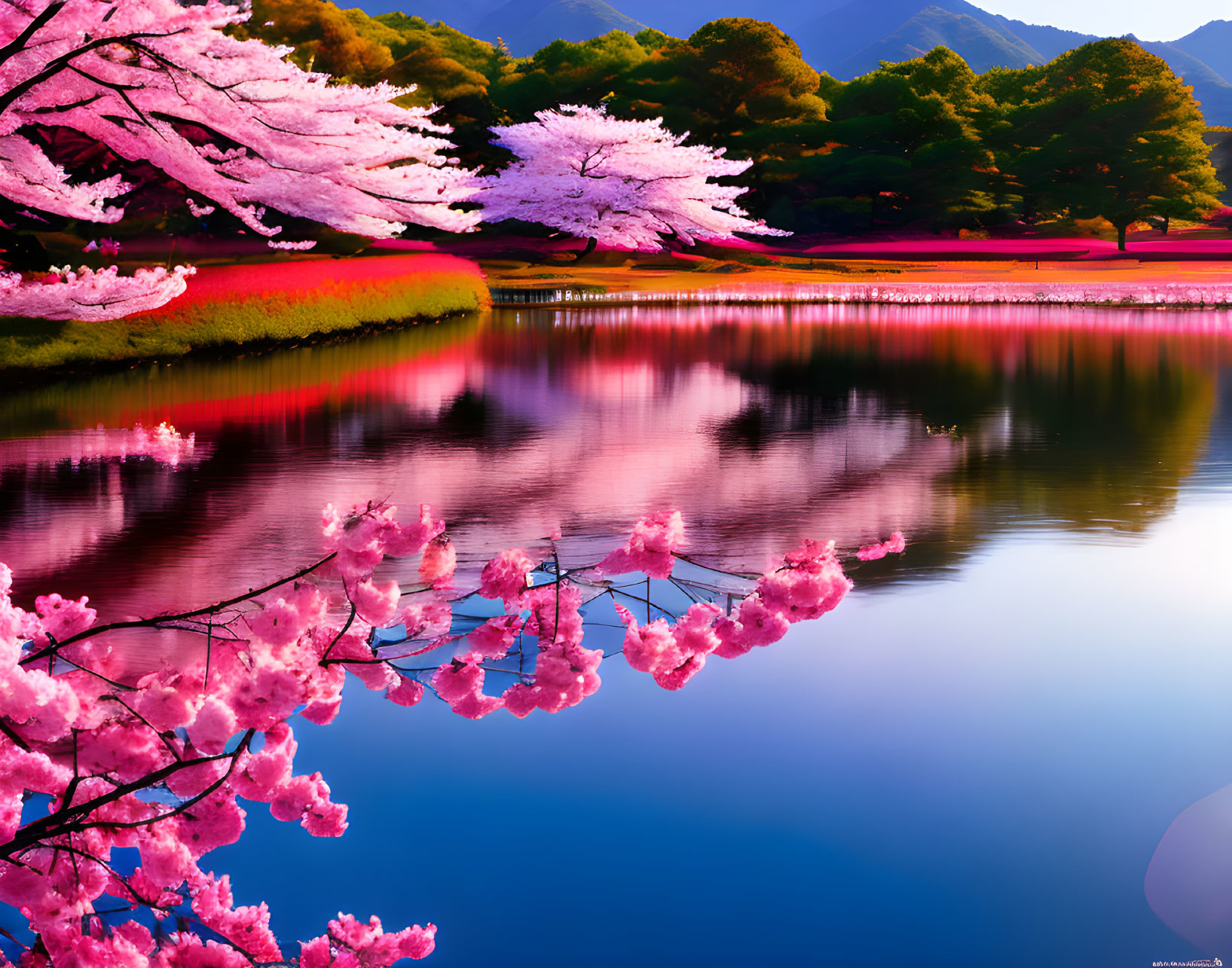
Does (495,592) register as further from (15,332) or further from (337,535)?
(15,332)

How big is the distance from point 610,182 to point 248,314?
24.8 meters

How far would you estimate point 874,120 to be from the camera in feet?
153

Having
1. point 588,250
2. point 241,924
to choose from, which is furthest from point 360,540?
point 588,250

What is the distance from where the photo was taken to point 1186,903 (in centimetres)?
299

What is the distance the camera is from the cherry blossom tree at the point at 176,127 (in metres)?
14.8

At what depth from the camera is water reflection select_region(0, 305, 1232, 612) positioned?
22.7ft

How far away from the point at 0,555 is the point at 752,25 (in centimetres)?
4628

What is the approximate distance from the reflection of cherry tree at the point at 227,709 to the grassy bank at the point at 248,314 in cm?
1085

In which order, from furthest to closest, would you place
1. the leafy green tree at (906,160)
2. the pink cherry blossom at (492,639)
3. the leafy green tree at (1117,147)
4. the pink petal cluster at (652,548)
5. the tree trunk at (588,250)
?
1. the leafy green tree at (906,160)
2. the leafy green tree at (1117,147)
3. the tree trunk at (588,250)
4. the pink petal cluster at (652,548)
5. the pink cherry blossom at (492,639)

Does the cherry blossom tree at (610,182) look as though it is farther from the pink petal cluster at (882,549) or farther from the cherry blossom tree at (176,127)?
the pink petal cluster at (882,549)

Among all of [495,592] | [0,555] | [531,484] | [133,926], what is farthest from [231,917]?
[531,484]

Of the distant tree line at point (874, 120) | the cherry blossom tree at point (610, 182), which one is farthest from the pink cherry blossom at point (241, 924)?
the distant tree line at point (874, 120)

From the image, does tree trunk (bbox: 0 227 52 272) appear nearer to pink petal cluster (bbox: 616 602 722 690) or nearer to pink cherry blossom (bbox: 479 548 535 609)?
pink cherry blossom (bbox: 479 548 535 609)

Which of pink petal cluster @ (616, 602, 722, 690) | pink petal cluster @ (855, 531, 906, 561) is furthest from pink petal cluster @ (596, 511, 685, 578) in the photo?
pink petal cluster @ (855, 531, 906, 561)
